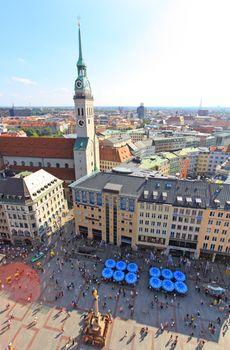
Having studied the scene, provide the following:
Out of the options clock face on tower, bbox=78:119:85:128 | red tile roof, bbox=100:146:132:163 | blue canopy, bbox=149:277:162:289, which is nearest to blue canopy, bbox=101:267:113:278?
blue canopy, bbox=149:277:162:289

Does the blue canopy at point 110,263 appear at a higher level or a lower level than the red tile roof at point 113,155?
lower

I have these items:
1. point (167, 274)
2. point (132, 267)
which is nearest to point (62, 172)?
point (132, 267)

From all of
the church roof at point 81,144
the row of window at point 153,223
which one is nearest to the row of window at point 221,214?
the row of window at point 153,223

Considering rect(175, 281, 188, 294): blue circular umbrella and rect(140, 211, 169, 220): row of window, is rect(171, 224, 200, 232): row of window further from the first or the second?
rect(175, 281, 188, 294): blue circular umbrella

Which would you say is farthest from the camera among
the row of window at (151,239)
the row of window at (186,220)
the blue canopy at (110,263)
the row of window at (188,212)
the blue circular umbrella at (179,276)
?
the row of window at (151,239)

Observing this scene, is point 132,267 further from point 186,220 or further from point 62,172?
point 62,172

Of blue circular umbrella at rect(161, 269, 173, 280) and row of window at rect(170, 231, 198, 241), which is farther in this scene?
row of window at rect(170, 231, 198, 241)

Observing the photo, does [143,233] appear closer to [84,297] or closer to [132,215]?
[132,215]

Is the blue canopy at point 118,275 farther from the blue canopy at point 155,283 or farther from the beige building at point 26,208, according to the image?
the beige building at point 26,208
